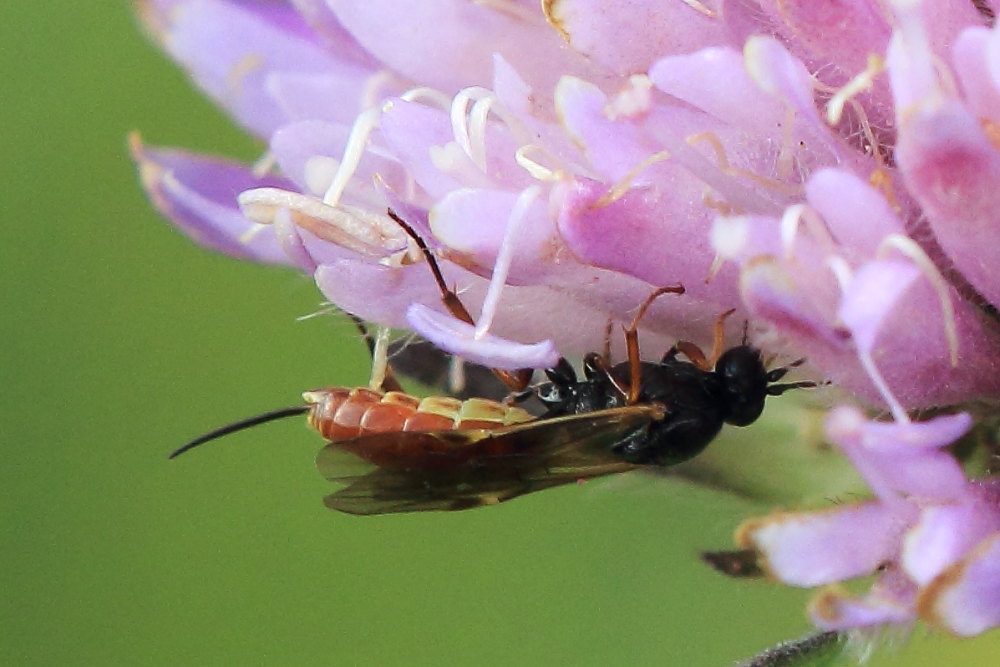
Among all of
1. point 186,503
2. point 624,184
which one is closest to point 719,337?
point 624,184

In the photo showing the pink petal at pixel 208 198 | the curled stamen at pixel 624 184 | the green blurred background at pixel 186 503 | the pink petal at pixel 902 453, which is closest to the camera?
the pink petal at pixel 902 453

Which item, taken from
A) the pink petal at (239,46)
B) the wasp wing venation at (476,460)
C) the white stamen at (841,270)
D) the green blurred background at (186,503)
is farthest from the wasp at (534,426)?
the green blurred background at (186,503)

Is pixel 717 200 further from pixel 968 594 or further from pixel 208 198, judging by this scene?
pixel 208 198

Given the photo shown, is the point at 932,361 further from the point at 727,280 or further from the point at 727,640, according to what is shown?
the point at 727,640

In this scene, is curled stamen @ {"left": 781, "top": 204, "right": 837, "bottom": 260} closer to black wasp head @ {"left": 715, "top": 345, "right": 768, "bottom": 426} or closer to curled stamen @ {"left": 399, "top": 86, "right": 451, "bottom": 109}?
black wasp head @ {"left": 715, "top": 345, "right": 768, "bottom": 426}

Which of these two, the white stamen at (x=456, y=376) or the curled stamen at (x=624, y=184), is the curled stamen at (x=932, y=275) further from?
the white stamen at (x=456, y=376)
